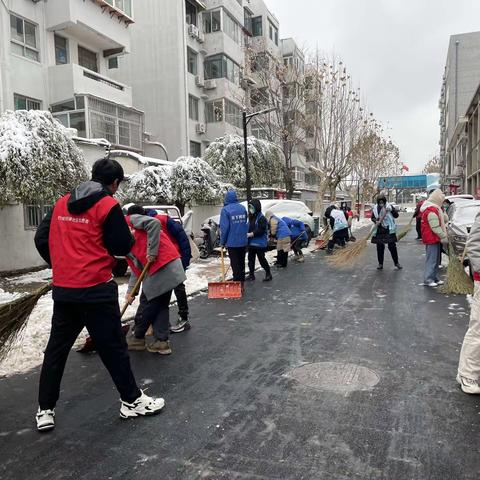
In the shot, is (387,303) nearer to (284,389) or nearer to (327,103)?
(284,389)

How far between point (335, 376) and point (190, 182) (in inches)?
524

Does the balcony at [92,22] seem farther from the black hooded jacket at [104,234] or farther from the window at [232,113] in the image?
the black hooded jacket at [104,234]

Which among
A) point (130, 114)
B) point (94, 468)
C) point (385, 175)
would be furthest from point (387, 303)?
point (385, 175)

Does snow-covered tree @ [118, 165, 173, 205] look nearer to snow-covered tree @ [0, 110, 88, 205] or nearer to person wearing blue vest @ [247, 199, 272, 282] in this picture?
snow-covered tree @ [0, 110, 88, 205]

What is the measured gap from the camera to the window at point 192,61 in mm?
28228

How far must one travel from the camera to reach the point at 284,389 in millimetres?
3953

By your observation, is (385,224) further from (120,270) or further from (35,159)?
(35,159)

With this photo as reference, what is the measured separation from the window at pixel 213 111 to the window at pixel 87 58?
375 inches

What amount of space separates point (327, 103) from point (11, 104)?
51.0 feet

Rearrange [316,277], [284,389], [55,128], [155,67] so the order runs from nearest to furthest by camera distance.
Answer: [284,389] < [316,277] < [55,128] < [155,67]

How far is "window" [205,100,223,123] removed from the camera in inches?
1148

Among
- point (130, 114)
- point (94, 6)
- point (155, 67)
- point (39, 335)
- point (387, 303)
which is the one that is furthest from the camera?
point (155, 67)

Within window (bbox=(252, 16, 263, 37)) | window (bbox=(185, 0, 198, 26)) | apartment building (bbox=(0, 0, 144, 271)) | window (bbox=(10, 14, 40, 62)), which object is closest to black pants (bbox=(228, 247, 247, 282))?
apartment building (bbox=(0, 0, 144, 271))

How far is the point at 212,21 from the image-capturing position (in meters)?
29.6
